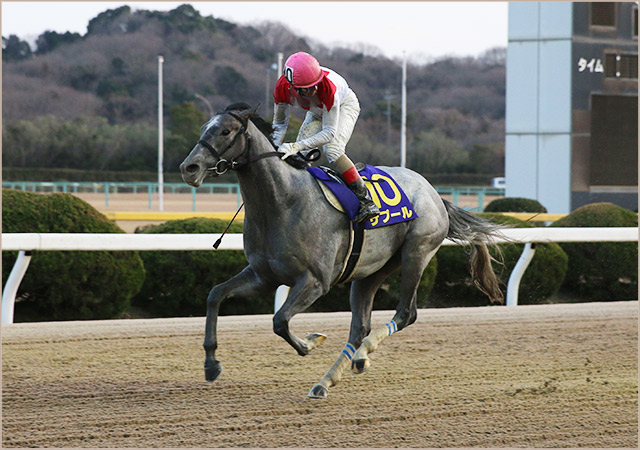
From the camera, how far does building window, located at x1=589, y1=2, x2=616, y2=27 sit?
13312 millimetres

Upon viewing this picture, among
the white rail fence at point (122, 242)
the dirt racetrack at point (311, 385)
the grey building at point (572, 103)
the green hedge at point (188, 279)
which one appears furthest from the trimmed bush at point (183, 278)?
the grey building at point (572, 103)

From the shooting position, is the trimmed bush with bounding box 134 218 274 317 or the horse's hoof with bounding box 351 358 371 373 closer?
the horse's hoof with bounding box 351 358 371 373

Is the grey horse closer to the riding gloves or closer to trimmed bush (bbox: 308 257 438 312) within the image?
the riding gloves

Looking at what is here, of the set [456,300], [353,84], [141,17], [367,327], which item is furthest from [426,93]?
[367,327]

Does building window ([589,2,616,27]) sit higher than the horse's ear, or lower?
higher

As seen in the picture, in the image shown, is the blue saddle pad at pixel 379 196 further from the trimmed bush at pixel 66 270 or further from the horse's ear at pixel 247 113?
the trimmed bush at pixel 66 270

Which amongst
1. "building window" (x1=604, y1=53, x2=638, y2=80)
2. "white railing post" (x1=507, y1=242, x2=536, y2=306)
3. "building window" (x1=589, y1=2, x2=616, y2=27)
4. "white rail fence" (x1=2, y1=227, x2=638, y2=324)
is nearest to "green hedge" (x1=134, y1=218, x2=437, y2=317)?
"white rail fence" (x1=2, y1=227, x2=638, y2=324)

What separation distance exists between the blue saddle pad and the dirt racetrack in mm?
890

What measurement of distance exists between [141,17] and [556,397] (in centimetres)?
5783

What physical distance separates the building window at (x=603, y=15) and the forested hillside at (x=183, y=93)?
2398cm

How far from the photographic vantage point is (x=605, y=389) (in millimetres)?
4613

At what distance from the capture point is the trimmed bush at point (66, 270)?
21.5ft

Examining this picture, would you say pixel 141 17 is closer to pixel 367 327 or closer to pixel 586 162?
pixel 586 162

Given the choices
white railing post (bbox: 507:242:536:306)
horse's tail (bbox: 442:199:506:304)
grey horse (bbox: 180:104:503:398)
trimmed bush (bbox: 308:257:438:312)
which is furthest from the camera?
trimmed bush (bbox: 308:257:438:312)
